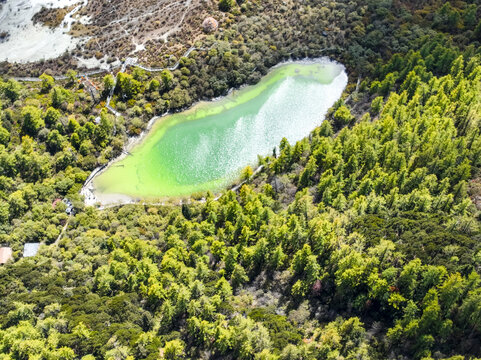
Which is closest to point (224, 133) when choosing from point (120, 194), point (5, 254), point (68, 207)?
point (120, 194)

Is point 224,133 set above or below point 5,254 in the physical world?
above

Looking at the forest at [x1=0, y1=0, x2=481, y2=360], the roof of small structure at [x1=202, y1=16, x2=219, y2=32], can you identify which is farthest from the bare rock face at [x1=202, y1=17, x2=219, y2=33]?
the forest at [x1=0, y1=0, x2=481, y2=360]

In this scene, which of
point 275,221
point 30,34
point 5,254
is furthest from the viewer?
point 30,34

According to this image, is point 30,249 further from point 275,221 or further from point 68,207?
point 275,221

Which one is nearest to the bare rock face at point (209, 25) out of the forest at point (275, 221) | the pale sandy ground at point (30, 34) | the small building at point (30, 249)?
the forest at point (275, 221)

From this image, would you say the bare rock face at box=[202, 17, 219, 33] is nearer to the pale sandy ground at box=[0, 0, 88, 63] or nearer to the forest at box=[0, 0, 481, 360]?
the forest at box=[0, 0, 481, 360]

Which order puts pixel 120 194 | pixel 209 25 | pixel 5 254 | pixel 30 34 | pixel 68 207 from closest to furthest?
1. pixel 5 254
2. pixel 68 207
3. pixel 120 194
4. pixel 209 25
5. pixel 30 34

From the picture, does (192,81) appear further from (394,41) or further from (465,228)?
(465,228)
